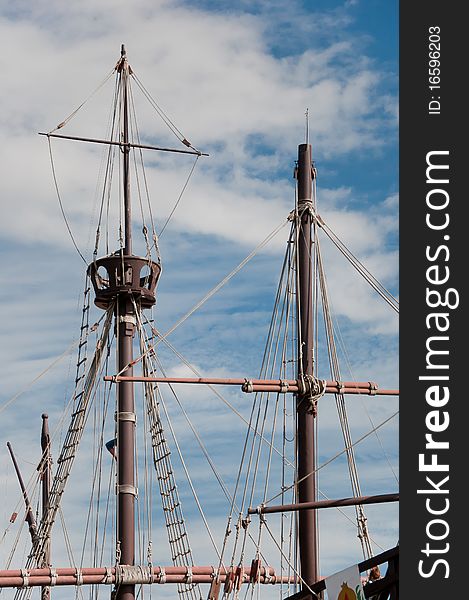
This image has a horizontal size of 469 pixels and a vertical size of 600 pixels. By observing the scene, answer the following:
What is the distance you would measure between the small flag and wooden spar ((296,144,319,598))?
804 centimetres

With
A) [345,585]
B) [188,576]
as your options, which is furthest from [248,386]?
[188,576]

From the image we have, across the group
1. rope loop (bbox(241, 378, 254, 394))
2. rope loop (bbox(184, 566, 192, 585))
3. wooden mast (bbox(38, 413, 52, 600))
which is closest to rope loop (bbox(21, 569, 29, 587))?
wooden mast (bbox(38, 413, 52, 600))

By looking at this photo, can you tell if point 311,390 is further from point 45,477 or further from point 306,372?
point 45,477

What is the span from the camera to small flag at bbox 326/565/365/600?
79.8 feet

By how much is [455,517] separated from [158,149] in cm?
3195

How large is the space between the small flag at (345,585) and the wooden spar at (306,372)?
8.04 meters

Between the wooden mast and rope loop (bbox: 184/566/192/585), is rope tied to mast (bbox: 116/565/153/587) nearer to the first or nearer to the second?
rope loop (bbox: 184/566/192/585)

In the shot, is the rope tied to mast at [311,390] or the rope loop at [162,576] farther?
the rope loop at [162,576]

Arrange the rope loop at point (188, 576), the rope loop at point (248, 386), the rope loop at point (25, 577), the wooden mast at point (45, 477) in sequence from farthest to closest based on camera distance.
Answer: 1. the wooden mast at point (45, 477)
2. the rope loop at point (188, 576)
3. the rope loop at point (25, 577)
4. the rope loop at point (248, 386)

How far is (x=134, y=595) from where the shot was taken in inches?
1711

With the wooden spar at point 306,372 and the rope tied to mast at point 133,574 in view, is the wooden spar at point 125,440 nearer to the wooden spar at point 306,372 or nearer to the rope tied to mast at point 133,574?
the rope tied to mast at point 133,574

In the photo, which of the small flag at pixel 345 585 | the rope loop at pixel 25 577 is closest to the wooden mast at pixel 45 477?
the rope loop at pixel 25 577

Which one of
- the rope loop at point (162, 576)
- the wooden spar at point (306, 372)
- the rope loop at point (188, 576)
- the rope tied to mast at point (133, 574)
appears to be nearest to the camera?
the wooden spar at point (306, 372)

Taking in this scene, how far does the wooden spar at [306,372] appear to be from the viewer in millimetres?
33594
